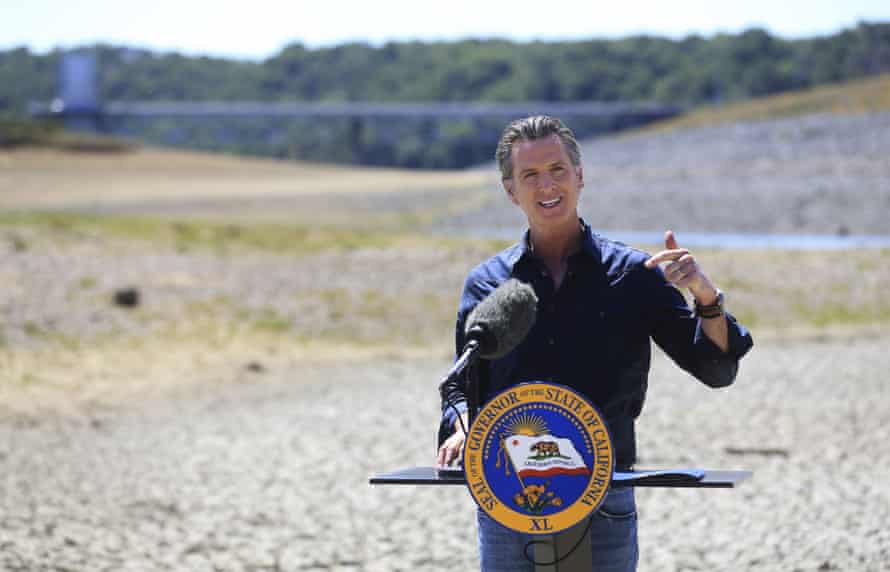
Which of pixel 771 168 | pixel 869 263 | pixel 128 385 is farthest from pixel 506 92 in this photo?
pixel 128 385

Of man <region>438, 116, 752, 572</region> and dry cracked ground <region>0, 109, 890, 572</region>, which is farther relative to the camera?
dry cracked ground <region>0, 109, 890, 572</region>

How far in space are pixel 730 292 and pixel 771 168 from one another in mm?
16534

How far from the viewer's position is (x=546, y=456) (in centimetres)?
261

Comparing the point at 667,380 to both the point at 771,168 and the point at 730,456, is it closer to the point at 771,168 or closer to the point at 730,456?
the point at 730,456

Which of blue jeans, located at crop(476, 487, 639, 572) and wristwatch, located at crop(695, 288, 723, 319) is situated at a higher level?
wristwatch, located at crop(695, 288, 723, 319)

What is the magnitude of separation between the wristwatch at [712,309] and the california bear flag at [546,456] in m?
0.43

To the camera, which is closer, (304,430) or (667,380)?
(304,430)

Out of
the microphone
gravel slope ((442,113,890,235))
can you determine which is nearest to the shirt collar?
the microphone

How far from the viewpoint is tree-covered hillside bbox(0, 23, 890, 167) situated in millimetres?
75750

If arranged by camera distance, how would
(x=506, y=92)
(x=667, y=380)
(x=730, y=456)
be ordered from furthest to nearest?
1. (x=506, y=92)
2. (x=667, y=380)
3. (x=730, y=456)

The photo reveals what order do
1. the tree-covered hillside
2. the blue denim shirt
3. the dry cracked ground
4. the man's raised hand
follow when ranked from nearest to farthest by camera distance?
the man's raised hand
the blue denim shirt
the dry cracked ground
the tree-covered hillside

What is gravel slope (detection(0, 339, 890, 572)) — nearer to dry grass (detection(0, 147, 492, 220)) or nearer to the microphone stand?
the microphone stand

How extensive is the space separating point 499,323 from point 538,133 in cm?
48

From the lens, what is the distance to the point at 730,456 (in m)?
8.01
